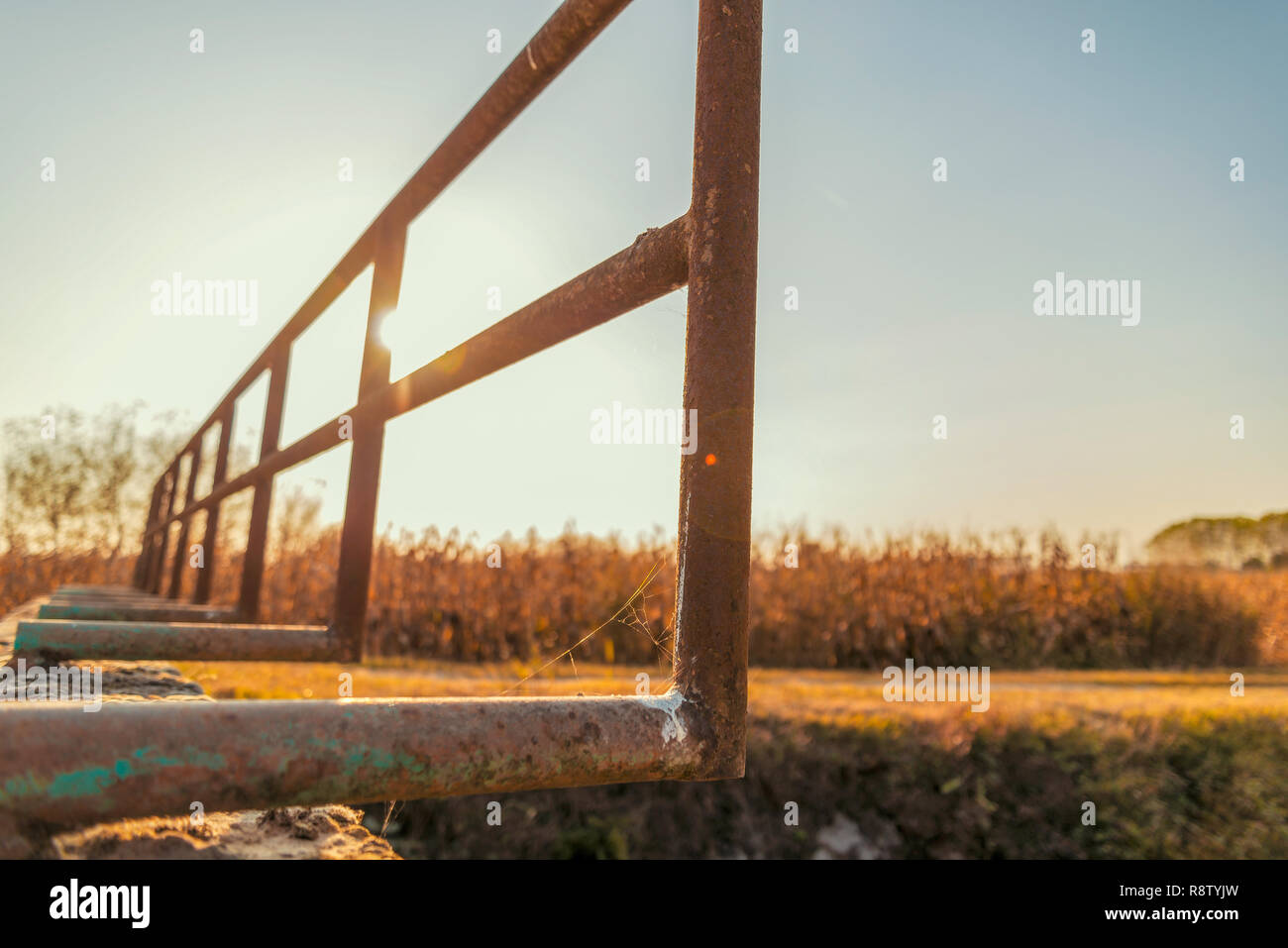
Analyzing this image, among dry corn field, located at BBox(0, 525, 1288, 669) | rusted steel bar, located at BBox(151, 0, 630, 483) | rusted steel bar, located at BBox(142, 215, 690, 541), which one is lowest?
dry corn field, located at BBox(0, 525, 1288, 669)

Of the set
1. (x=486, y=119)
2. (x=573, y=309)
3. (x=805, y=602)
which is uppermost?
(x=486, y=119)

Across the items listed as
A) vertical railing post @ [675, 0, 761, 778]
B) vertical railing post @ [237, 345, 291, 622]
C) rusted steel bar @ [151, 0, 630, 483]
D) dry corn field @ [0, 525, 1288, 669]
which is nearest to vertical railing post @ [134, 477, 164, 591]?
dry corn field @ [0, 525, 1288, 669]

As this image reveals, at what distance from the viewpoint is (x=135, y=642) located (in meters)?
1.27

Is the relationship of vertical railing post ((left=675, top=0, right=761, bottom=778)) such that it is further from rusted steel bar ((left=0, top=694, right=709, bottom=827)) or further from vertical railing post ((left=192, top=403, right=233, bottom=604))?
vertical railing post ((left=192, top=403, right=233, bottom=604))

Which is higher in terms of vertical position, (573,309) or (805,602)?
(573,309)

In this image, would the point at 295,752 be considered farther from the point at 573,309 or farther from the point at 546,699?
the point at 573,309

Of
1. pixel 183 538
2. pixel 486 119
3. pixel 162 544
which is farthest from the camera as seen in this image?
pixel 162 544

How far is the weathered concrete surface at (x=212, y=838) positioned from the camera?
45cm

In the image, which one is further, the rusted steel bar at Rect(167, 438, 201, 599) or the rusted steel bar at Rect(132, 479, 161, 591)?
the rusted steel bar at Rect(132, 479, 161, 591)

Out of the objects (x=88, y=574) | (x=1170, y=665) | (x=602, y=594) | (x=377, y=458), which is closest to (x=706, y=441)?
(x=377, y=458)

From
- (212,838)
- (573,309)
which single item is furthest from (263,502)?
(573,309)

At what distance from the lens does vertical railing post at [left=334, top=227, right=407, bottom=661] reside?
155cm

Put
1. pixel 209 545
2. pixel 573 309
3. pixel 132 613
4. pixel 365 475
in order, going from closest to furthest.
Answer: pixel 573 309 < pixel 365 475 < pixel 132 613 < pixel 209 545

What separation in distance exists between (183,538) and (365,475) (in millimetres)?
2693
